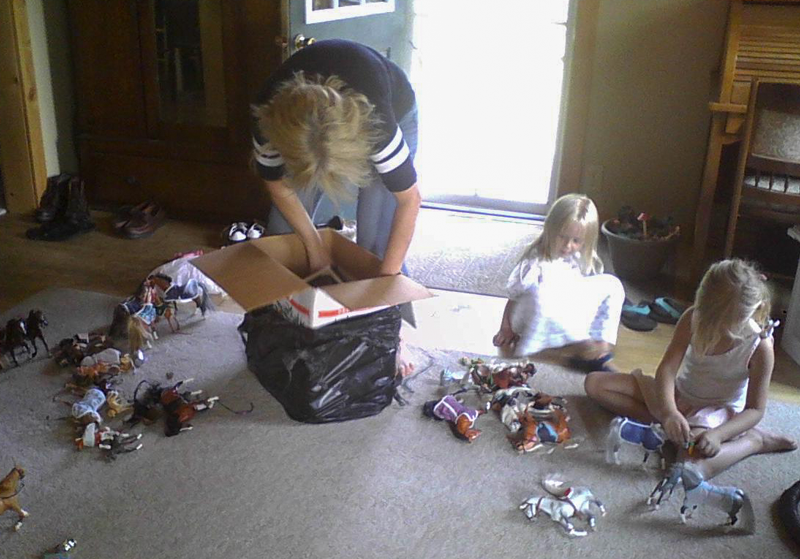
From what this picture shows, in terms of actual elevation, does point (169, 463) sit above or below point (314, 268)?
below

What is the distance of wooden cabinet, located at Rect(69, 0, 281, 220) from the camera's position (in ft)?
10.8

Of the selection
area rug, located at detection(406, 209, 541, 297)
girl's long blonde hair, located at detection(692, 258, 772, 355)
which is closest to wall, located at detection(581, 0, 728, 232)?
area rug, located at detection(406, 209, 541, 297)

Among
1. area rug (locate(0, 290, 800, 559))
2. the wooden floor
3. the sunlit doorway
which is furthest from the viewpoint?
the sunlit doorway

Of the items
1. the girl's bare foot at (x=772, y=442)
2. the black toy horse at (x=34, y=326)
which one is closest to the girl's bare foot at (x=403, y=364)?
the girl's bare foot at (x=772, y=442)

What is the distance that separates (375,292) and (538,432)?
55 cm

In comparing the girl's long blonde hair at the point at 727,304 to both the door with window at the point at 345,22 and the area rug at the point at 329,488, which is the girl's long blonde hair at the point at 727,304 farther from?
the door with window at the point at 345,22

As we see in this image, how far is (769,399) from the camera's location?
221 cm

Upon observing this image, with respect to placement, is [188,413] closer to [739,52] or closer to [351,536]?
[351,536]

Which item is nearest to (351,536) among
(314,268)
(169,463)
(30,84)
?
(169,463)

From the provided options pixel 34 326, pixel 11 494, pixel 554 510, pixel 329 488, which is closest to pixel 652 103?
pixel 554 510

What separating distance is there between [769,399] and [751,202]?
736mm

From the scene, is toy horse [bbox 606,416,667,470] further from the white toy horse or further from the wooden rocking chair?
the wooden rocking chair

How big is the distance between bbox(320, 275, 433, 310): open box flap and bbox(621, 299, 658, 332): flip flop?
3.39 feet

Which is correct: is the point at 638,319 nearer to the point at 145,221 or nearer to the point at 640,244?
the point at 640,244
